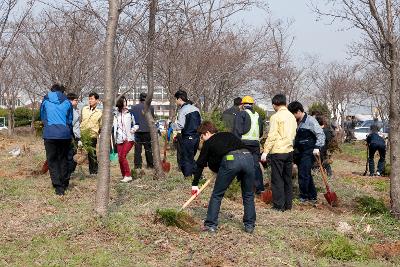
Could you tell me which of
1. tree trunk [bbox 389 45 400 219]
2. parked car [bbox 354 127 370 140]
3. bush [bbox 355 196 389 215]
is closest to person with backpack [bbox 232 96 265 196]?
bush [bbox 355 196 389 215]

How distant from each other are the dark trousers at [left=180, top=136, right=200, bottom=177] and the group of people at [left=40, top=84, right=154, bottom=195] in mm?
→ 978

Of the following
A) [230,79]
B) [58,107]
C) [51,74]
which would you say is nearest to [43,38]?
[51,74]

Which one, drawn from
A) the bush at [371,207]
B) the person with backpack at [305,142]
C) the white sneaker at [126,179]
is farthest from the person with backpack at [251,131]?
the white sneaker at [126,179]

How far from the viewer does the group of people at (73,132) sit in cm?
901

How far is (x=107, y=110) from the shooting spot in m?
7.09

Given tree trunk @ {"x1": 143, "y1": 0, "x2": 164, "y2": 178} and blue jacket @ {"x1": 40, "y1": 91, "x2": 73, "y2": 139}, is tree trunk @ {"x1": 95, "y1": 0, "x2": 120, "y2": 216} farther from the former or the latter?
tree trunk @ {"x1": 143, "y1": 0, "x2": 164, "y2": 178}

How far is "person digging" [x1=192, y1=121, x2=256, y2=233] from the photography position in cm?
689

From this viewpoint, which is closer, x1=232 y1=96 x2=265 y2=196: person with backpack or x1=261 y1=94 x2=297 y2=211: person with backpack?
x1=261 y1=94 x2=297 y2=211: person with backpack

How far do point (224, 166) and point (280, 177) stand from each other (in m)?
2.01

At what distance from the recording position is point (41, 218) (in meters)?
7.29

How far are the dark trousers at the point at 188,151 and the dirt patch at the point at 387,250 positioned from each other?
169 inches

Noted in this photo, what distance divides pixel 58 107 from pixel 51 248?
3.46 metres

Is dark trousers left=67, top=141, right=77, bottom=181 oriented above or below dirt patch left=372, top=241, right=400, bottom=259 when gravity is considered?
above

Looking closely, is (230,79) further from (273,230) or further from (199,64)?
(273,230)
